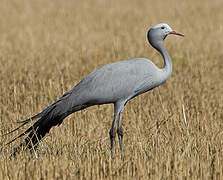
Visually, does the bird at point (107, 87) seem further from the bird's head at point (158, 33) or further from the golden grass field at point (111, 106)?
the bird's head at point (158, 33)

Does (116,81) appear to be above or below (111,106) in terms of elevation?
below

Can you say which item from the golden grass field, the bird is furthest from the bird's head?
the golden grass field

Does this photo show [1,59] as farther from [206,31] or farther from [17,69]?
[206,31]

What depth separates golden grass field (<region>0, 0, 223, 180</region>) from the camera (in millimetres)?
4508

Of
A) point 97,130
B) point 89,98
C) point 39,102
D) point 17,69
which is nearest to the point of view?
point 89,98

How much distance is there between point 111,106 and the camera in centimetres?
738

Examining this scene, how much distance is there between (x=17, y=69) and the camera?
9.36m

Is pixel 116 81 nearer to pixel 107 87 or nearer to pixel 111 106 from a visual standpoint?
pixel 107 87

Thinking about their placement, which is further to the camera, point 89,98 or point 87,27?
point 87,27

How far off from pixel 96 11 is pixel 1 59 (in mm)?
7512

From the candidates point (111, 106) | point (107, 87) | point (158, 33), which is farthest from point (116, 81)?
point (111, 106)

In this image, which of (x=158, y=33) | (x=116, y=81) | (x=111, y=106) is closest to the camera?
(x=116, y=81)

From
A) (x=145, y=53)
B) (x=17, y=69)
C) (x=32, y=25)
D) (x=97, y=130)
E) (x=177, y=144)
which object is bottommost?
(x=177, y=144)

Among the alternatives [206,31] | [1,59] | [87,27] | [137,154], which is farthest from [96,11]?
[137,154]
